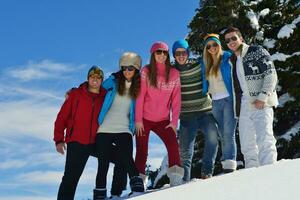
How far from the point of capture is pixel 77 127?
17.3 feet

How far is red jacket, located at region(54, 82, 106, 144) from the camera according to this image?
526 cm

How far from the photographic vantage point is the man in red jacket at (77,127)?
5.22 metres

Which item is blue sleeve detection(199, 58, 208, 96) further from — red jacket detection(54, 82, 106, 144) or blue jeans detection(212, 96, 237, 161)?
red jacket detection(54, 82, 106, 144)

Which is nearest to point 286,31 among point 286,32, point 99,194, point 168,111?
point 286,32

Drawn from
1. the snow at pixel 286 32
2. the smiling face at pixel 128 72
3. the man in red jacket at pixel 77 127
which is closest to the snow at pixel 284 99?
the snow at pixel 286 32

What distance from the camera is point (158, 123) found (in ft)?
17.6

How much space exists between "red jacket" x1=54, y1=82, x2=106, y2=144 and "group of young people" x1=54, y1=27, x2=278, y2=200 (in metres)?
0.01

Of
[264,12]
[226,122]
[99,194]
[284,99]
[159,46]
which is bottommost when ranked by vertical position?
[99,194]

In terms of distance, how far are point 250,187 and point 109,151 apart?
1.82 m

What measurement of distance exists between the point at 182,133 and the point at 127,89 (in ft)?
2.85

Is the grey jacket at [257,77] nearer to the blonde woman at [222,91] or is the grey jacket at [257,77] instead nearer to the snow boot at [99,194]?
the blonde woman at [222,91]

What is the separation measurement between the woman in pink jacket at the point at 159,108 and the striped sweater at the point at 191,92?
6.2 inches

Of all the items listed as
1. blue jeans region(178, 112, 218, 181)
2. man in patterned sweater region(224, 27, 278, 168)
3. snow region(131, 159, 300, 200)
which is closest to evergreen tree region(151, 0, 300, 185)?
blue jeans region(178, 112, 218, 181)

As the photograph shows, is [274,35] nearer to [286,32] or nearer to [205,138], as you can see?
[286,32]
